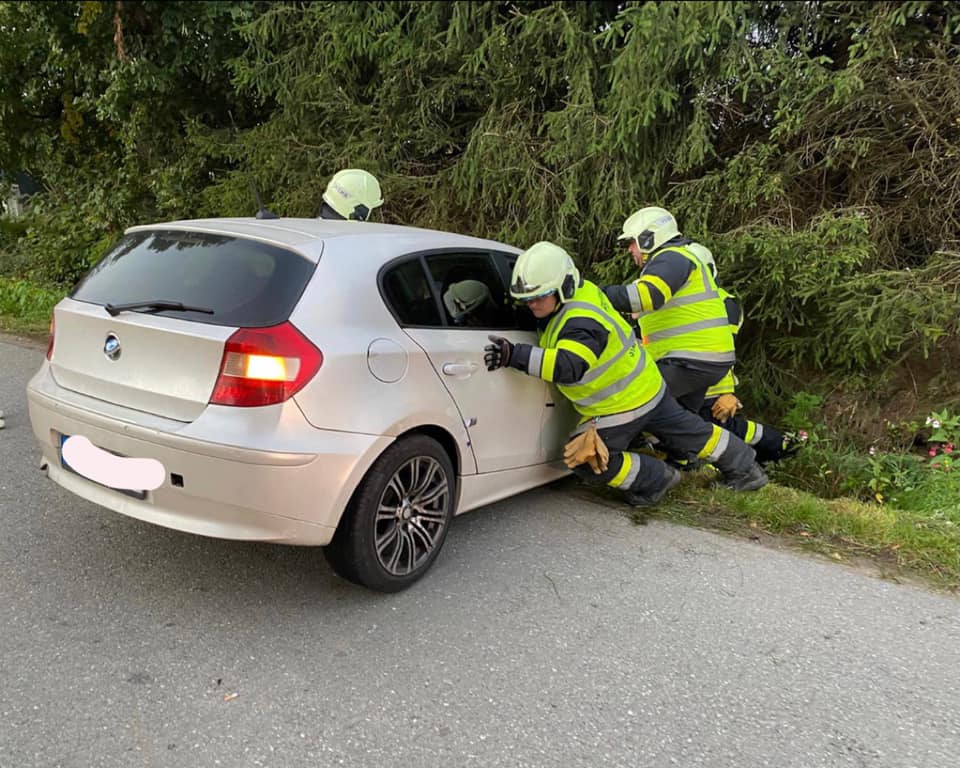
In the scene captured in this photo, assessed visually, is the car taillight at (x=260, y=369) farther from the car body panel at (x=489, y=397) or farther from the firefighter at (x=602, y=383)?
the firefighter at (x=602, y=383)

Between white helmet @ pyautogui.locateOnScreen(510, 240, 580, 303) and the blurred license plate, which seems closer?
the blurred license plate

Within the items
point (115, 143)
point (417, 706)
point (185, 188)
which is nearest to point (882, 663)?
point (417, 706)

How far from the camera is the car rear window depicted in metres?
2.64

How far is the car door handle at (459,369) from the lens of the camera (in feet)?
10.1

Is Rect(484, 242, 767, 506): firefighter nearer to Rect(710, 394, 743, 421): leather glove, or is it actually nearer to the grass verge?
the grass verge

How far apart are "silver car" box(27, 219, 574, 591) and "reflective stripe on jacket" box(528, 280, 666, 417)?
42cm

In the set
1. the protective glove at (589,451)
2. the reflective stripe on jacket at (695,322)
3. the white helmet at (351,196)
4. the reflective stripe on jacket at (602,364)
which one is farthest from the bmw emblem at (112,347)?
the reflective stripe on jacket at (695,322)

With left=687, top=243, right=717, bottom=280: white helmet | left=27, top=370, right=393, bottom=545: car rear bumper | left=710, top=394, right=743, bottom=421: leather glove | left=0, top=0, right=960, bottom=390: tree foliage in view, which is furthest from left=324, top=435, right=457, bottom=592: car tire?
left=0, top=0, right=960, bottom=390: tree foliage

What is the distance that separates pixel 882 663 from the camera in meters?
2.73

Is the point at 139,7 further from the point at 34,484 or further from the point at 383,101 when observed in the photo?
the point at 34,484

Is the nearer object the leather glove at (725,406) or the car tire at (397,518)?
the car tire at (397,518)

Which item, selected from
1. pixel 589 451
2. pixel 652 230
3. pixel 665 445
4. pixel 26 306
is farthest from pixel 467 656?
pixel 26 306

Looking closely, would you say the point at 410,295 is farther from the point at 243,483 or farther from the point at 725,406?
the point at 725,406

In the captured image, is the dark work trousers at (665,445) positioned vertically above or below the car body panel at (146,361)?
below
